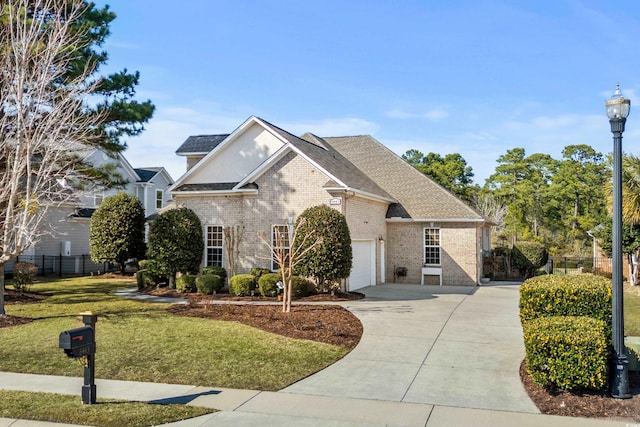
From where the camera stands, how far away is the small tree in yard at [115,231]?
26281 millimetres

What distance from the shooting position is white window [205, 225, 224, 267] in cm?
2095

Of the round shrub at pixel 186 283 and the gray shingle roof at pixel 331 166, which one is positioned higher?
the gray shingle roof at pixel 331 166

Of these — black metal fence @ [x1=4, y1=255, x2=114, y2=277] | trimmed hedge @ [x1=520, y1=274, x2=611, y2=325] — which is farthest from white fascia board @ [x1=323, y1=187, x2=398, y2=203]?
black metal fence @ [x1=4, y1=255, x2=114, y2=277]

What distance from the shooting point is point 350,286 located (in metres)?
19.9

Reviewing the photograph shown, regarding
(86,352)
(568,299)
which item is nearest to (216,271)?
(86,352)

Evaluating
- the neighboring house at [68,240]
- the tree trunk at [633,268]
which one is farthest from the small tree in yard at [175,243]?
the tree trunk at [633,268]

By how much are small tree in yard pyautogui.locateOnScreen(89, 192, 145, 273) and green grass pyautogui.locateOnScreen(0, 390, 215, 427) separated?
64.1 feet

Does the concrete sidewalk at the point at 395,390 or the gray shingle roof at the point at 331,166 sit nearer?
the concrete sidewalk at the point at 395,390

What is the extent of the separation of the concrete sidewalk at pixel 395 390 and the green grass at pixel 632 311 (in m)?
2.77

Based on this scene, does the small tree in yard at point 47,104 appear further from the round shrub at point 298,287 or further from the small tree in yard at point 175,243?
the round shrub at point 298,287

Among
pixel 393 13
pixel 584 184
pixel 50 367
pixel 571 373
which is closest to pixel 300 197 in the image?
pixel 393 13

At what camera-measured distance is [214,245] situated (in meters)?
21.0

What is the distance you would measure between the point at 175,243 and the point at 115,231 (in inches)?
325

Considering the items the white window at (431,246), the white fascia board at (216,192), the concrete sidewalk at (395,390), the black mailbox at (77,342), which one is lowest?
the concrete sidewalk at (395,390)
